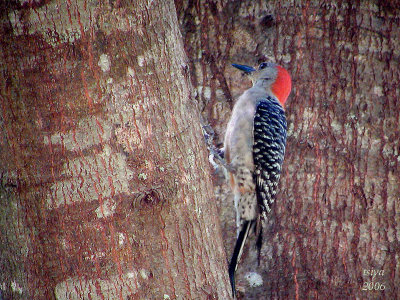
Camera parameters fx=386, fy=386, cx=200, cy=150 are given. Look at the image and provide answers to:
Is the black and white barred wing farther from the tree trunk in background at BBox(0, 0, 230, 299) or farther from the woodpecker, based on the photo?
the tree trunk in background at BBox(0, 0, 230, 299)

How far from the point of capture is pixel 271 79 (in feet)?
13.2

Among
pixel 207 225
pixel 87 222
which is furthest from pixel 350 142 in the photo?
pixel 87 222

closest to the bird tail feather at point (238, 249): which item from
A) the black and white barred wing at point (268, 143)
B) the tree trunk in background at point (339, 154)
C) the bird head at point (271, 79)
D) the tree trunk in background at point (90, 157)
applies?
the tree trunk in background at point (339, 154)

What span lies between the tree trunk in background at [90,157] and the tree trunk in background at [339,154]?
157 cm

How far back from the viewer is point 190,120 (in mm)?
1728

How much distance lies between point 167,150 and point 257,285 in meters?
1.86

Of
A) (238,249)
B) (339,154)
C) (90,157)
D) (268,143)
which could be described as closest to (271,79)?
(268,143)

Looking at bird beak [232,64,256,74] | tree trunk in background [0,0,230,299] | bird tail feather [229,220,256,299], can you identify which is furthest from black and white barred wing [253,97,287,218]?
tree trunk in background [0,0,230,299]

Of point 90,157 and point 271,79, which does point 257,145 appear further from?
point 90,157

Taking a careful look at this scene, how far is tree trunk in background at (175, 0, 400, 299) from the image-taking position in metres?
2.97

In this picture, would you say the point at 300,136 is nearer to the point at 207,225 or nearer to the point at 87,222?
the point at 207,225

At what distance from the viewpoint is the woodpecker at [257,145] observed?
3.76m

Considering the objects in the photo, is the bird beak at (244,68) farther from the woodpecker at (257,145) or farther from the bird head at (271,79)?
the woodpecker at (257,145)

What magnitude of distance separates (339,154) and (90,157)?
2.10 metres
